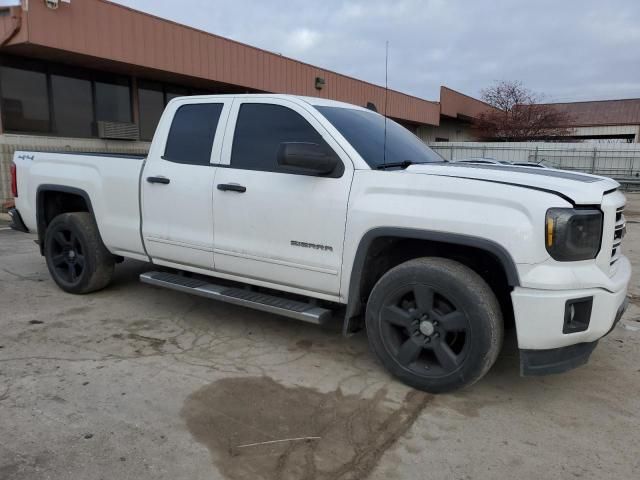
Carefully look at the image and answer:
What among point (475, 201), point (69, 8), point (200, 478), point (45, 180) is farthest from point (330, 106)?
point (69, 8)

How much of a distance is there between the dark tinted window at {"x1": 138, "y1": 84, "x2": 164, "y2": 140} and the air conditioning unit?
52 cm

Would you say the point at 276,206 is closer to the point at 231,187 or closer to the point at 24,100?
the point at 231,187

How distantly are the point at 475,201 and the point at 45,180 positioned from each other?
14.4 ft

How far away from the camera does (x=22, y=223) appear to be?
5695mm

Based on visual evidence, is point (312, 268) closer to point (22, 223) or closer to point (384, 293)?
point (384, 293)

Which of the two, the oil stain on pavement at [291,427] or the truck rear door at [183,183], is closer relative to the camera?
the oil stain on pavement at [291,427]

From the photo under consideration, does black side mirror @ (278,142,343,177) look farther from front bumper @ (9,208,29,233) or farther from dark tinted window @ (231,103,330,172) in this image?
front bumper @ (9,208,29,233)

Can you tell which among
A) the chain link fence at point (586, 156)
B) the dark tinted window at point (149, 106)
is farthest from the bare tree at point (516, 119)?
the dark tinted window at point (149, 106)

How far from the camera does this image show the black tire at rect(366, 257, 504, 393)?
2.99 m

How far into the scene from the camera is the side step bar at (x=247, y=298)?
3.58 m

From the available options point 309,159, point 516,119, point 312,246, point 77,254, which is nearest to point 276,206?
point 312,246

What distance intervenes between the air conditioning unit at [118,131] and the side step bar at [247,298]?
386 inches

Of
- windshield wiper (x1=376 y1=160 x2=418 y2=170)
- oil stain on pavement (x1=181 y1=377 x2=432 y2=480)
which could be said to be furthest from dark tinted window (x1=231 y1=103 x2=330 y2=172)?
oil stain on pavement (x1=181 y1=377 x2=432 y2=480)

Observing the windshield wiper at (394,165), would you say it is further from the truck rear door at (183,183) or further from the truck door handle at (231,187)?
the truck rear door at (183,183)
